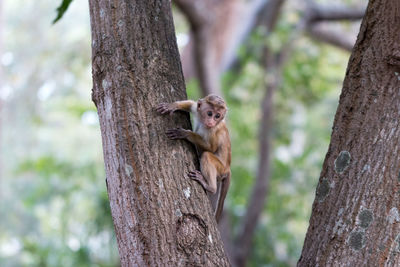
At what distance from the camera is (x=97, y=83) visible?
2859 mm

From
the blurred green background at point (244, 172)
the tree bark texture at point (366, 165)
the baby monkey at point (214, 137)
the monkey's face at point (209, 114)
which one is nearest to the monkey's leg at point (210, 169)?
the baby monkey at point (214, 137)

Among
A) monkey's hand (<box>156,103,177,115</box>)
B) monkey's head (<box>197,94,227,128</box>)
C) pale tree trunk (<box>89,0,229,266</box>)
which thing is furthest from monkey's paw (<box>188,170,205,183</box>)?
Result: monkey's head (<box>197,94,227,128</box>)

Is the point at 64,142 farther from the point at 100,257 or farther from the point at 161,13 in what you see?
the point at 161,13

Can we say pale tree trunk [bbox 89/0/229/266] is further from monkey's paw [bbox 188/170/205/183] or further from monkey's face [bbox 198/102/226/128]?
monkey's face [bbox 198/102/226/128]

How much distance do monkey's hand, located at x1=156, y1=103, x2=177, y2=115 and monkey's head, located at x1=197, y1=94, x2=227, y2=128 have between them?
3.96 feet

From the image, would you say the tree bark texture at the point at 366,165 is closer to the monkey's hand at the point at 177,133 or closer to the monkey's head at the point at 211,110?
the monkey's hand at the point at 177,133

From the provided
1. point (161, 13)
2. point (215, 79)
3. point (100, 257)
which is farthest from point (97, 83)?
point (100, 257)

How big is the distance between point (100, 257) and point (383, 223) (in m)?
8.63

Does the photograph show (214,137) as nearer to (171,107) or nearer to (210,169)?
(210,169)

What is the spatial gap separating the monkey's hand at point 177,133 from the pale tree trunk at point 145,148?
0.03 m

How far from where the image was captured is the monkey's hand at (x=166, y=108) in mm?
2834

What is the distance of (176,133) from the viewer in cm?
294

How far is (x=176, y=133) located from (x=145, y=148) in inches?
11.1

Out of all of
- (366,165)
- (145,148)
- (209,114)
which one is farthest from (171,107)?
(209,114)
